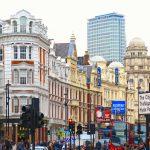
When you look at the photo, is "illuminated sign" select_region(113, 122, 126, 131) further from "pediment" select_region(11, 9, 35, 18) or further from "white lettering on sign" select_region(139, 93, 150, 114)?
"white lettering on sign" select_region(139, 93, 150, 114)

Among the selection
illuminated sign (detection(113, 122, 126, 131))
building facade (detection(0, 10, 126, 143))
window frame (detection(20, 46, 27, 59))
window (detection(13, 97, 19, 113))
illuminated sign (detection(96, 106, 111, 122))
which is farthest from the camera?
illuminated sign (detection(96, 106, 111, 122))

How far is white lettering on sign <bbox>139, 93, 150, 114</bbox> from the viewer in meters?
32.6

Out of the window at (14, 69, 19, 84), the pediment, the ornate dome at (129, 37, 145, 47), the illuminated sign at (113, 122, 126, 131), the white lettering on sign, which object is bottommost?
the illuminated sign at (113, 122, 126, 131)

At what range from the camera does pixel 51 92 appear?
323 ft

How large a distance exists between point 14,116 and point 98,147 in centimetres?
2561

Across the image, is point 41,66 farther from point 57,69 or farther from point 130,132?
point 130,132

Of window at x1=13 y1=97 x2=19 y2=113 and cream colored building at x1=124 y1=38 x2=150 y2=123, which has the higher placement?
cream colored building at x1=124 y1=38 x2=150 y2=123

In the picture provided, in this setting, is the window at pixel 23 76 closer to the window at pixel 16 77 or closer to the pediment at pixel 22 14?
the window at pixel 16 77

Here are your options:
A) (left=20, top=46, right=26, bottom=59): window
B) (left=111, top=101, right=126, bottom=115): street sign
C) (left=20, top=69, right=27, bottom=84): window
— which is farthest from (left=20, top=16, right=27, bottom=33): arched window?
(left=111, top=101, right=126, bottom=115): street sign

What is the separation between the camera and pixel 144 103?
33.0 m

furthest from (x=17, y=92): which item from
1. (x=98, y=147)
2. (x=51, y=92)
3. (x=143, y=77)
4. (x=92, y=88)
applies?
(x=143, y=77)

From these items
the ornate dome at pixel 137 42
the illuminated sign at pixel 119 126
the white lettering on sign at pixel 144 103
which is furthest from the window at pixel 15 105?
the ornate dome at pixel 137 42

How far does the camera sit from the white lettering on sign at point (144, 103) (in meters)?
32.6

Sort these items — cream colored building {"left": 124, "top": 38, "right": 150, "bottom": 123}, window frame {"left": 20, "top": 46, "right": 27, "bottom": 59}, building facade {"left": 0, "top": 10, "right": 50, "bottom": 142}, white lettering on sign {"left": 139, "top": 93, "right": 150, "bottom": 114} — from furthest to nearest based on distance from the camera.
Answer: cream colored building {"left": 124, "top": 38, "right": 150, "bottom": 123} → window frame {"left": 20, "top": 46, "right": 27, "bottom": 59} → building facade {"left": 0, "top": 10, "right": 50, "bottom": 142} → white lettering on sign {"left": 139, "top": 93, "right": 150, "bottom": 114}
